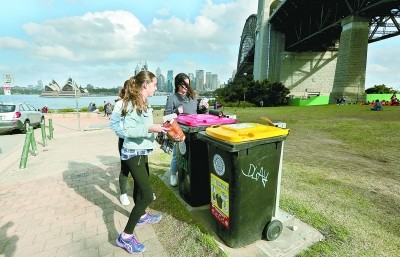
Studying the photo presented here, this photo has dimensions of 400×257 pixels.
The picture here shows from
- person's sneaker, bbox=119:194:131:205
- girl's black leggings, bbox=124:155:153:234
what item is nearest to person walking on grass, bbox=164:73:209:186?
girl's black leggings, bbox=124:155:153:234

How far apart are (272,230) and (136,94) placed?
2084 millimetres

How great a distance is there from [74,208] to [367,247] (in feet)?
13.0

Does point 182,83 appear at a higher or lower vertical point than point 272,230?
higher

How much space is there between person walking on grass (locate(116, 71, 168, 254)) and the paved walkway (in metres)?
0.29

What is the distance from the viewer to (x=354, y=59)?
87.8 feet

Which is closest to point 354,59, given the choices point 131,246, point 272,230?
point 272,230

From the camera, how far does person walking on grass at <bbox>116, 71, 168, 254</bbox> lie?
2.43 m

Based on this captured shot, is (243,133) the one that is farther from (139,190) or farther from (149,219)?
(149,219)

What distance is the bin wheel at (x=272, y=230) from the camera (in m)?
2.58

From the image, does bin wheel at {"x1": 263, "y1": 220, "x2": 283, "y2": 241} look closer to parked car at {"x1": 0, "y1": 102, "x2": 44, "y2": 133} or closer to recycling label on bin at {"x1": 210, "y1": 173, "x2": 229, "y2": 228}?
recycling label on bin at {"x1": 210, "y1": 173, "x2": 229, "y2": 228}

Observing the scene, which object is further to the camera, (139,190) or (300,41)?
(300,41)

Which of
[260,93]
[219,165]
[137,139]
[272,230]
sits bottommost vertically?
[272,230]

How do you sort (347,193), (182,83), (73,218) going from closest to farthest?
(73,218) < (182,83) < (347,193)

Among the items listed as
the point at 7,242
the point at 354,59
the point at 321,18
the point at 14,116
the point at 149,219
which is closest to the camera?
the point at 7,242
